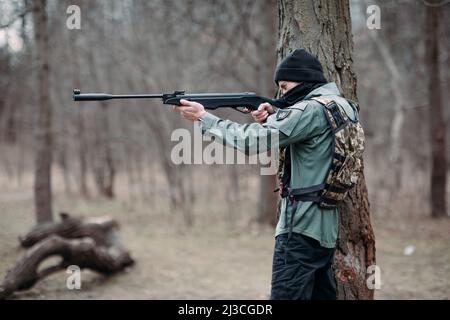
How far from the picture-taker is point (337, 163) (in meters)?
3.25

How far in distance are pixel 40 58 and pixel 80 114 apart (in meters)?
8.40

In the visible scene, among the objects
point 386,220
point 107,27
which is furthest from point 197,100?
point 107,27

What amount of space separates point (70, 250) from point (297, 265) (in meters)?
4.27

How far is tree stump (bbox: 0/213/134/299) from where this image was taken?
5.94 metres

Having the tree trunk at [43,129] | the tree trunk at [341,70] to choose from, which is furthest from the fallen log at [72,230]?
the tree trunk at [341,70]

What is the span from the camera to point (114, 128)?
17844mm

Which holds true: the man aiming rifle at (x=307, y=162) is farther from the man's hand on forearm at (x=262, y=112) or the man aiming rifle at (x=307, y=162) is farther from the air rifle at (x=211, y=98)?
the man's hand on forearm at (x=262, y=112)

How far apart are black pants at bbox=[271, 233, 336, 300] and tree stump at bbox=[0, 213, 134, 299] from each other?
→ 141 inches

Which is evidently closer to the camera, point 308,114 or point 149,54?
point 308,114

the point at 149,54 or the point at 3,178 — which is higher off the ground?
the point at 149,54

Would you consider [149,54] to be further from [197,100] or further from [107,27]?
[197,100]

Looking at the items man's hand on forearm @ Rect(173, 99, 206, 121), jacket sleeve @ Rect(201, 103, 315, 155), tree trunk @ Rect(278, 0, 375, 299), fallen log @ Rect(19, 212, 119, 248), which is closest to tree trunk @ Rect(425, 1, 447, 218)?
fallen log @ Rect(19, 212, 119, 248)

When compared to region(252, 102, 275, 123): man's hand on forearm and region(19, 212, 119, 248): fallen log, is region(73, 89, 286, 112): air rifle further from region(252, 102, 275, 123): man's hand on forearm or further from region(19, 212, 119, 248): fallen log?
region(19, 212, 119, 248): fallen log

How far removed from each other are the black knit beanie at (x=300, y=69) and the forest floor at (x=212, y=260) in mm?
3564
